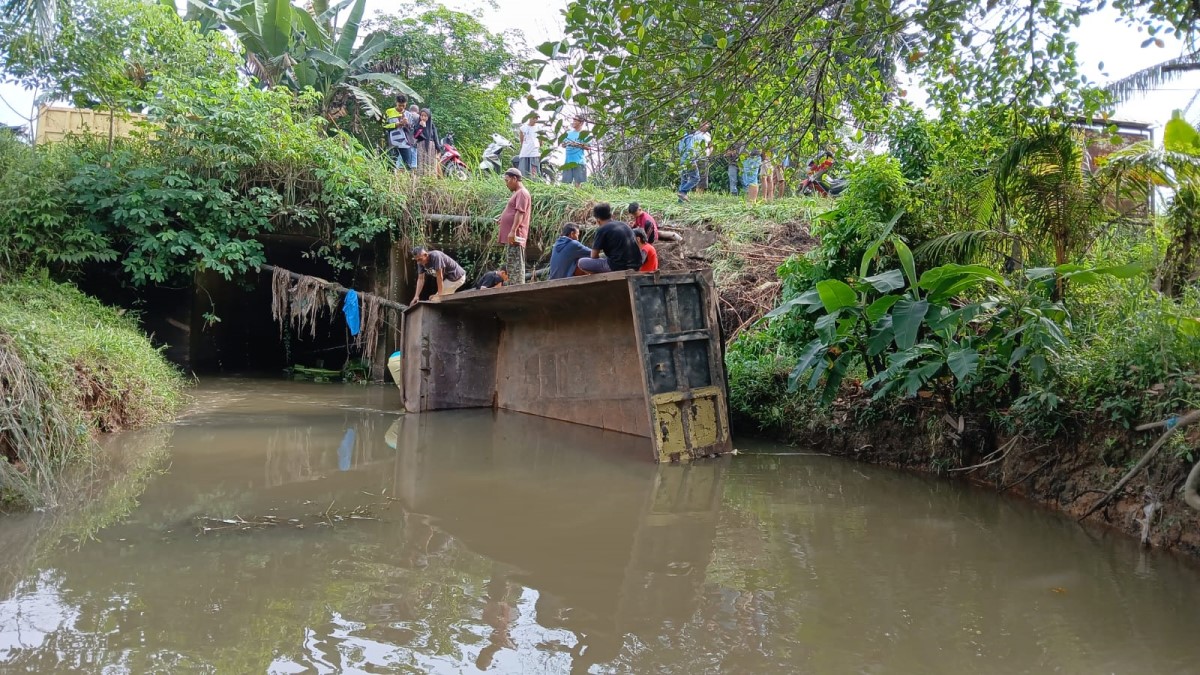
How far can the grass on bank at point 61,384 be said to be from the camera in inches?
203

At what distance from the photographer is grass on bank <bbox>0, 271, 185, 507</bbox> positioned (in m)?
5.14

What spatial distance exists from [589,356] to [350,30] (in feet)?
46.7

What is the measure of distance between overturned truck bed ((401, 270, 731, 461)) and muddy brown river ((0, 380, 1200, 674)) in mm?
887

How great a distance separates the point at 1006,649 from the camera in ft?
10.8

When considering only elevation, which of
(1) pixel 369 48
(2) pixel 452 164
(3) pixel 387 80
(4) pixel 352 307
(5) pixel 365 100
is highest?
(1) pixel 369 48

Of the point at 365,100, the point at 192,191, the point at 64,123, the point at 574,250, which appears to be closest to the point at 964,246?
the point at 574,250

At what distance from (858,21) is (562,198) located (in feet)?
28.8

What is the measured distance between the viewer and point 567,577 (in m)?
4.02

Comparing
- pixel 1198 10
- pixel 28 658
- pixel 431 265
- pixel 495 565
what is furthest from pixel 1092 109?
pixel 431 265

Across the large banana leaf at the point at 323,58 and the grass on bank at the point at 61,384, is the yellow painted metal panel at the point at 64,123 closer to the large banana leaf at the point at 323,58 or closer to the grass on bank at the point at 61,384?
the grass on bank at the point at 61,384

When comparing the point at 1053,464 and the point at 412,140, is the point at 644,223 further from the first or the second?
the point at 412,140

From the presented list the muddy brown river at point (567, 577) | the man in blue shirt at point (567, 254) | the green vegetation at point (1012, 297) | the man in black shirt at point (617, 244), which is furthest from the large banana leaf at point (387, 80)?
the muddy brown river at point (567, 577)

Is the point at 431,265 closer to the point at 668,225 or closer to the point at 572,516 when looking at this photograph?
the point at 668,225

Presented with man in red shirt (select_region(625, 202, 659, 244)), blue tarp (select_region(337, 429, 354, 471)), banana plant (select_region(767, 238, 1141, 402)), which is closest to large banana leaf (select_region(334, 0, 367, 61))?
man in red shirt (select_region(625, 202, 659, 244))
